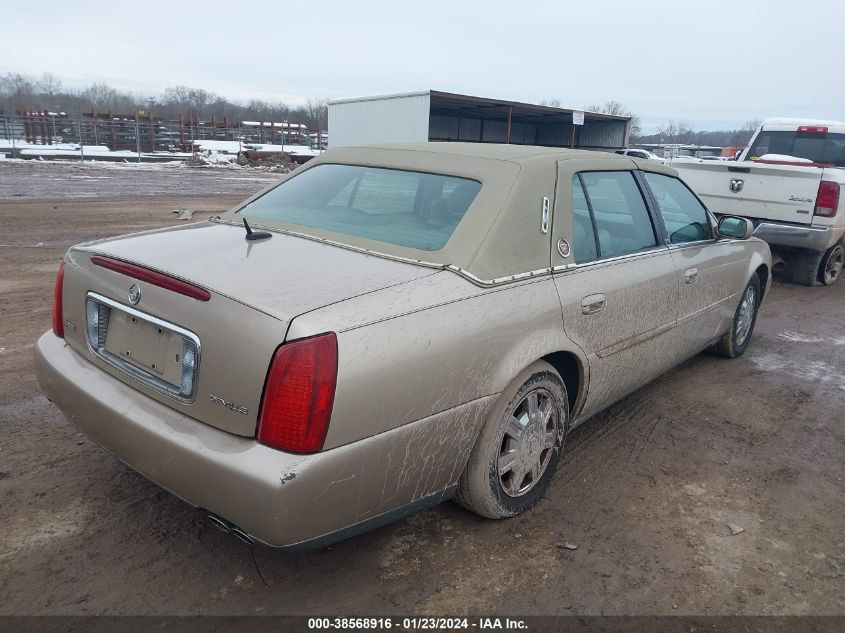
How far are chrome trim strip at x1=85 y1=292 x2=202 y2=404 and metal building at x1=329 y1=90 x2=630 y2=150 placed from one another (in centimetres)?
1788

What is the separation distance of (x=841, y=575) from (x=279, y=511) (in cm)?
231

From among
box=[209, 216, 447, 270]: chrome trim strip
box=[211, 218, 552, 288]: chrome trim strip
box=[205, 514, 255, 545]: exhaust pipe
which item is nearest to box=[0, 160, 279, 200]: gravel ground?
box=[209, 216, 447, 270]: chrome trim strip

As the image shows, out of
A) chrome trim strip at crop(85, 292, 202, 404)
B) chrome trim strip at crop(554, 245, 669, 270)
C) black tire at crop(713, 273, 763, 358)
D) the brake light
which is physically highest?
the brake light

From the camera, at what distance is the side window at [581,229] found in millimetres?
3188

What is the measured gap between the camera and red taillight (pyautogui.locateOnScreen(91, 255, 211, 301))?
226cm

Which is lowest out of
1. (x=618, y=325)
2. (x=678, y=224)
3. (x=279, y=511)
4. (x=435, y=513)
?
(x=435, y=513)

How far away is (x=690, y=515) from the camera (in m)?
3.12

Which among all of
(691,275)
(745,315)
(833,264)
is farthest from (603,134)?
(691,275)

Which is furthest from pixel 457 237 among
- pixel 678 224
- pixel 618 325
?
pixel 678 224

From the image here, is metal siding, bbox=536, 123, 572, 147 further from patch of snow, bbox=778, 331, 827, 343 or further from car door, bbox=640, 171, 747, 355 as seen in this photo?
car door, bbox=640, 171, 747, 355

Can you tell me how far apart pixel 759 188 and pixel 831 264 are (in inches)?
66.3

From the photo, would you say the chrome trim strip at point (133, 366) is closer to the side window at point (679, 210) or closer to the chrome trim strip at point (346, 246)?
the chrome trim strip at point (346, 246)

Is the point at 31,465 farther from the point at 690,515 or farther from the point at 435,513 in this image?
the point at 690,515

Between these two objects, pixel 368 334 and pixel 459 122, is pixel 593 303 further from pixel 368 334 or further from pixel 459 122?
pixel 459 122
